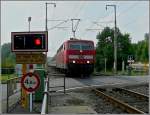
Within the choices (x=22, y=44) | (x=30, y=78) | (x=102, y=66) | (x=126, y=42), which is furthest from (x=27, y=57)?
(x=126, y=42)

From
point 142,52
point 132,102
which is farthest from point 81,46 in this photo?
point 142,52

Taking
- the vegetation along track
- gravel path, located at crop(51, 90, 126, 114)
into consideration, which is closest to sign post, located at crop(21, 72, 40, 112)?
gravel path, located at crop(51, 90, 126, 114)

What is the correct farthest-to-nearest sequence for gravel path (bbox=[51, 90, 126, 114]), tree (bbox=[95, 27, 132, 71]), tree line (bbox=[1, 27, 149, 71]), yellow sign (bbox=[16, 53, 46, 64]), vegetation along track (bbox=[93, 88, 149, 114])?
tree (bbox=[95, 27, 132, 71]), tree line (bbox=[1, 27, 149, 71]), gravel path (bbox=[51, 90, 126, 114]), yellow sign (bbox=[16, 53, 46, 64]), vegetation along track (bbox=[93, 88, 149, 114])

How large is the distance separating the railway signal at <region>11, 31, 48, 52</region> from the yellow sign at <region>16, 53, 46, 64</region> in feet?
1.40

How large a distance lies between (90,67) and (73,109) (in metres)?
23.5

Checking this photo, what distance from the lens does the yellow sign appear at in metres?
15.8

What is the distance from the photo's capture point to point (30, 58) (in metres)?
15.9

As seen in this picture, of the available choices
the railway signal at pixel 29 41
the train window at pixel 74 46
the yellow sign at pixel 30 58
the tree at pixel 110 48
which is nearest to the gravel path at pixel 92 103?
the yellow sign at pixel 30 58

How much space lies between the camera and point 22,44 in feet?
51.1

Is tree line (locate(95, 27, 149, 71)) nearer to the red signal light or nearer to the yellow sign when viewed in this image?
the yellow sign

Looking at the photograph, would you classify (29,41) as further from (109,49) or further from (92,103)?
(109,49)

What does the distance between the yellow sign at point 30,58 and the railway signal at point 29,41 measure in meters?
0.43

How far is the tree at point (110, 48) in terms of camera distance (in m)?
82.9

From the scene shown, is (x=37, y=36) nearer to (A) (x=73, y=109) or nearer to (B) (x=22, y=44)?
(B) (x=22, y=44)
